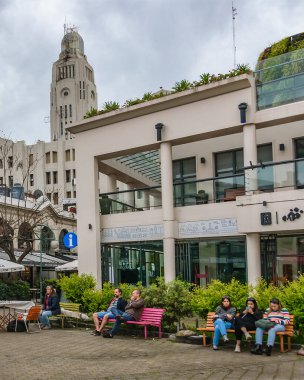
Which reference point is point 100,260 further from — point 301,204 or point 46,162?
point 46,162

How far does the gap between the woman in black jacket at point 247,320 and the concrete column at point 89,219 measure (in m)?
8.86

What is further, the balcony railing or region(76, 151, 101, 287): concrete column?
region(76, 151, 101, 287): concrete column

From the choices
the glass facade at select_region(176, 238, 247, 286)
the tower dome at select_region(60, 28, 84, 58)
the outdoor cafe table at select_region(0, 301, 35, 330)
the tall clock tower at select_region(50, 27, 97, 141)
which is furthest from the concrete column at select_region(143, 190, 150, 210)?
the tower dome at select_region(60, 28, 84, 58)

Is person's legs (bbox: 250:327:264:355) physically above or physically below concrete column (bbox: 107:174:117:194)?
below

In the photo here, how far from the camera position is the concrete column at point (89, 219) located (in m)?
21.0

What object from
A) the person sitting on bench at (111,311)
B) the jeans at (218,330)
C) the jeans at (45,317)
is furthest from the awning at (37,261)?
the jeans at (218,330)

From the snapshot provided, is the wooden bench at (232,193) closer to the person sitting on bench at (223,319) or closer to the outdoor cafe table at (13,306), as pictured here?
the person sitting on bench at (223,319)

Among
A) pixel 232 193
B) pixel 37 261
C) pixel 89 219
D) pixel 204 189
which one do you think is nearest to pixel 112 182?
pixel 89 219

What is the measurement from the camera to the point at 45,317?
17.8 m

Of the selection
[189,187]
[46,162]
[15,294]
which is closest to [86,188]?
[189,187]

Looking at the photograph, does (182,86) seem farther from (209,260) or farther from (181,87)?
(209,260)

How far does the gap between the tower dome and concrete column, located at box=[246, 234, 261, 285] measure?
111 meters

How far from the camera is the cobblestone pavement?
995 cm

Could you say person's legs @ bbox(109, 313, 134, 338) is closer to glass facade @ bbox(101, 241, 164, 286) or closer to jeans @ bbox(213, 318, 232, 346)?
jeans @ bbox(213, 318, 232, 346)
